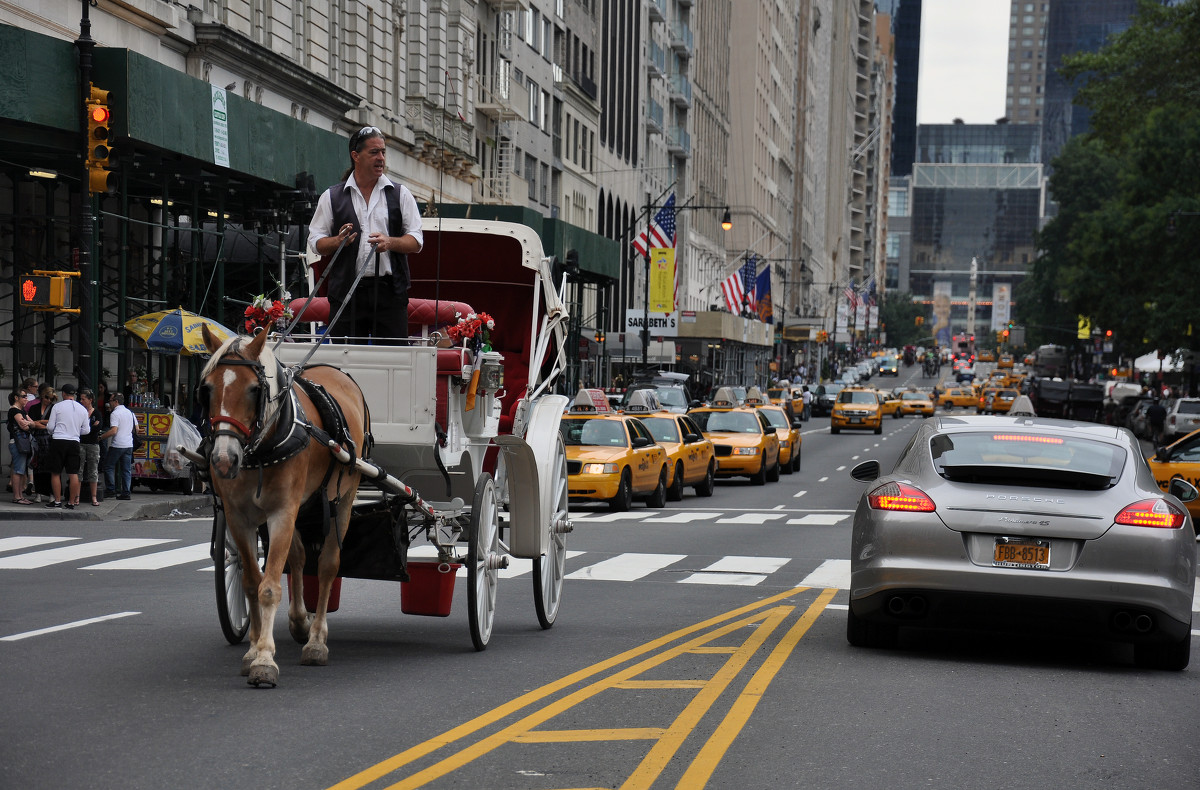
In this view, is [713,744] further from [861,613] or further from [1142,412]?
[1142,412]

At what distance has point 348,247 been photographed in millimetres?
10039

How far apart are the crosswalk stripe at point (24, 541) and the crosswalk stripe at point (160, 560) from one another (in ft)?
5.26

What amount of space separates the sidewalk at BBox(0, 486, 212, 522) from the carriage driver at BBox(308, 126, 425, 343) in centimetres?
1285

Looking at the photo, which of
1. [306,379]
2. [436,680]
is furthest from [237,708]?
[306,379]

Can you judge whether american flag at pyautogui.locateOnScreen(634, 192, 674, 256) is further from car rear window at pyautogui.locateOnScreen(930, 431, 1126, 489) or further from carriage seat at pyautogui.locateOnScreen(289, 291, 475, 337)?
car rear window at pyautogui.locateOnScreen(930, 431, 1126, 489)

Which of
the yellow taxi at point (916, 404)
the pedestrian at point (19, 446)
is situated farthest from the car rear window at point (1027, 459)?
the yellow taxi at point (916, 404)

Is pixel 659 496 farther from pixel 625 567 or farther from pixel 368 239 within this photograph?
pixel 368 239

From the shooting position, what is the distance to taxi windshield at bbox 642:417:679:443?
29.7 meters

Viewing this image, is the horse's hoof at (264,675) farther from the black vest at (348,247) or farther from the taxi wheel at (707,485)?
the taxi wheel at (707,485)

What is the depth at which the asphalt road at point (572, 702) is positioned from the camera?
22.4ft

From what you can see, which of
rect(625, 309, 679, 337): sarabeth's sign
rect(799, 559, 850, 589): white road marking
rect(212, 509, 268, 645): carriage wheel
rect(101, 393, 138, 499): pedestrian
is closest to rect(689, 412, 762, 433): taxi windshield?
rect(101, 393, 138, 499): pedestrian

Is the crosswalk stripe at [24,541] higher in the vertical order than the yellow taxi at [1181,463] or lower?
lower

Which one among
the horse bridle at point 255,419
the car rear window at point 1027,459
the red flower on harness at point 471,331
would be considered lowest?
the car rear window at point 1027,459

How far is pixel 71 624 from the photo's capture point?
11078 mm
